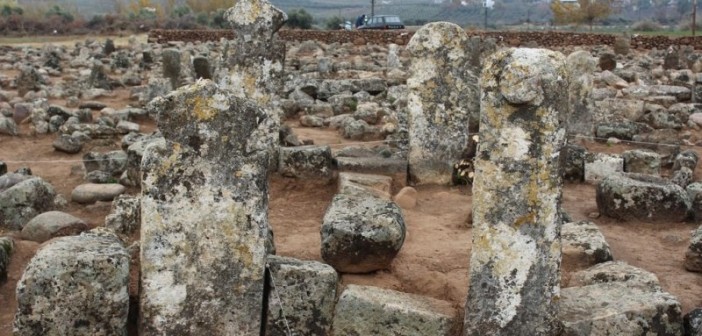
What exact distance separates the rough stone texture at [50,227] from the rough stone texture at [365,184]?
109 inches

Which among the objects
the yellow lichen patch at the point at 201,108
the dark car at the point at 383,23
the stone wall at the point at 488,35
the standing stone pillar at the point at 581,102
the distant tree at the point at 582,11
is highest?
the distant tree at the point at 582,11

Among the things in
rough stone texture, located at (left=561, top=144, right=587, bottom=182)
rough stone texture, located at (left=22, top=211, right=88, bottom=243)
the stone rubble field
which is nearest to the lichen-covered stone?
the stone rubble field

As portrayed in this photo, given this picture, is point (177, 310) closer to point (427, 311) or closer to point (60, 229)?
point (427, 311)

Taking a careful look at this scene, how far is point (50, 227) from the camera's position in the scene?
7.54 meters

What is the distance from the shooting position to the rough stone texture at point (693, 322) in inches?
225

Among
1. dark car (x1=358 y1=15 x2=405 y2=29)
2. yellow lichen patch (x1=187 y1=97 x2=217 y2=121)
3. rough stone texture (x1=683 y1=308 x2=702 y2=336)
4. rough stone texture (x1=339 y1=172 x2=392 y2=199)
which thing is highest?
dark car (x1=358 y1=15 x2=405 y2=29)

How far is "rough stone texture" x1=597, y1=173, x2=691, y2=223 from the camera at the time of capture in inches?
339

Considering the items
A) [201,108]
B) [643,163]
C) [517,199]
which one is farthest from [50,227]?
[643,163]

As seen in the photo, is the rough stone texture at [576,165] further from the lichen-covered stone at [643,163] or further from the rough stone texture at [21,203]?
the rough stone texture at [21,203]

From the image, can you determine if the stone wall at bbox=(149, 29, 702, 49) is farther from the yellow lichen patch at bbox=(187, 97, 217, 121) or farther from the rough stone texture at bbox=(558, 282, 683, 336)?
the rough stone texture at bbox=(558, 282, 683, 336)

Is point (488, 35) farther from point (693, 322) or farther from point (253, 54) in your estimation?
point (693, 322)

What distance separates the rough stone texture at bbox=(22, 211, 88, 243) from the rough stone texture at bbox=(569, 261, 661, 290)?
4532 mm

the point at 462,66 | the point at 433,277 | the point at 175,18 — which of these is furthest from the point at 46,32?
the point at 433,277

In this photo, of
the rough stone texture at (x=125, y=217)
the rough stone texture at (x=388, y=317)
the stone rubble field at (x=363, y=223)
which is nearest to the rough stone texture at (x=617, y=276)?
the stone rubble field at (x=363, y=223)
